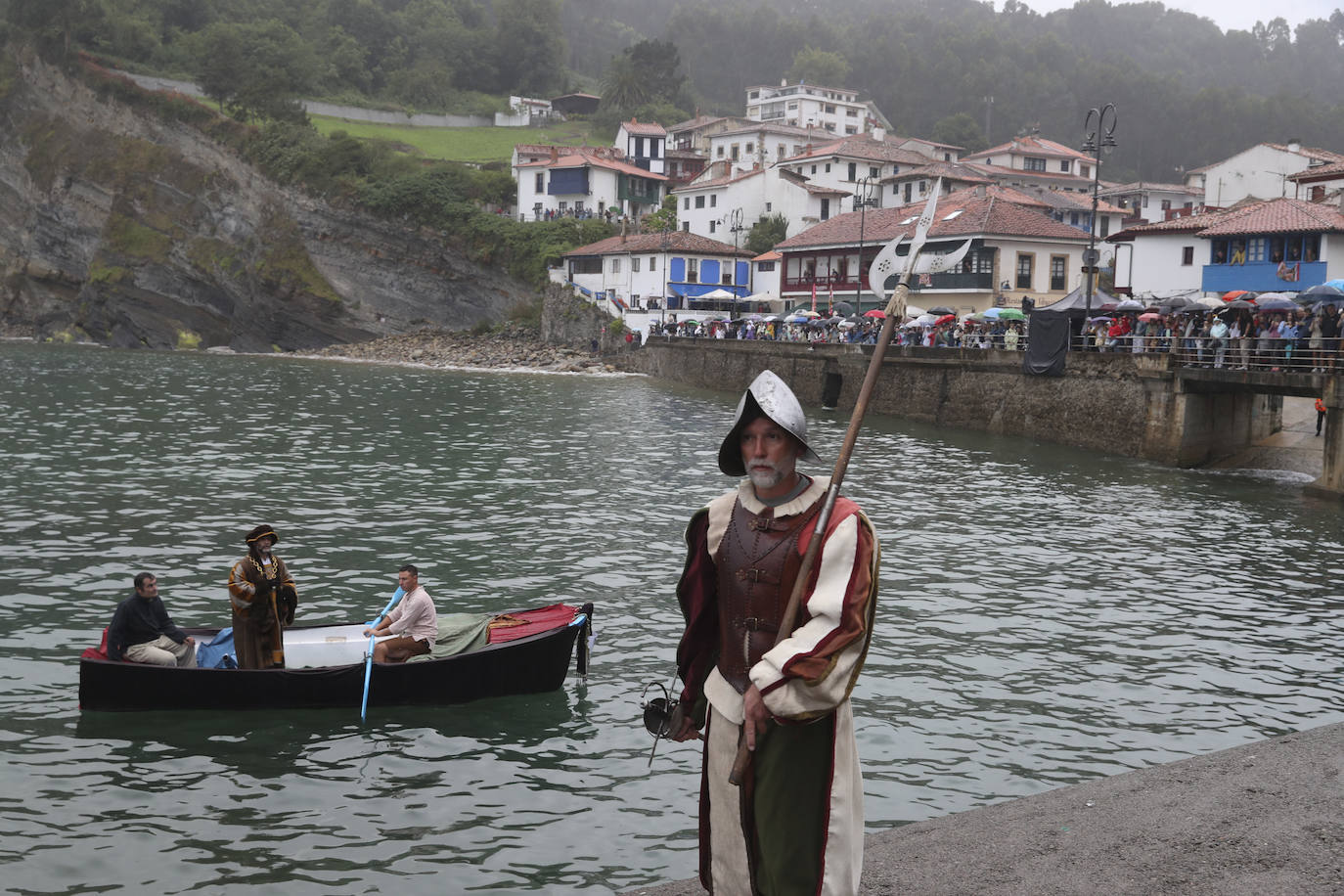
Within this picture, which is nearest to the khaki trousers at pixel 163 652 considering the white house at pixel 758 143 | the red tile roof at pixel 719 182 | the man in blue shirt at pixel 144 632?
the man in blue shirt at pixel 144 632

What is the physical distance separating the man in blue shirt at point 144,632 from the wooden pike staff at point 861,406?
8.88 meters

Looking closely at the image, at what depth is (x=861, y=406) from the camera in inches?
185

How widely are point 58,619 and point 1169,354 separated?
94.2ft

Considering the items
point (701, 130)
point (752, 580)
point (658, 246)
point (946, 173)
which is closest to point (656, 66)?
point (701, 130)

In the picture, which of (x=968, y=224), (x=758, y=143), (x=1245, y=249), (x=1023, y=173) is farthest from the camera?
(x=758, y=143)

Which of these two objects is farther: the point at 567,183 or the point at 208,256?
the point at 567,183

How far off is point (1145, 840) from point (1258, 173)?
3271 inches

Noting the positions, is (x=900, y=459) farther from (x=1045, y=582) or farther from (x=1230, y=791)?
(x=1230, y=791)

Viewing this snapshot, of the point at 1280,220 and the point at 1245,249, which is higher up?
the point at 1280,220

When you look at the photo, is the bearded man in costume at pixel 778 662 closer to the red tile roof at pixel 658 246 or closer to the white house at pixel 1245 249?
the white house at pixel 1245 249

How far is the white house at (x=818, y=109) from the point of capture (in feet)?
416

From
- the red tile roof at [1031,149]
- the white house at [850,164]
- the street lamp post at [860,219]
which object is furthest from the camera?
the red tile roof at [1031,149]

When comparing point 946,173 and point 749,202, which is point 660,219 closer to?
point 749,202

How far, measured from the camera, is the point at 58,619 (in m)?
14.5
